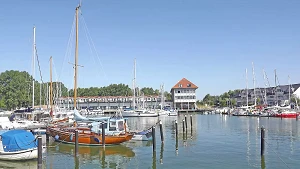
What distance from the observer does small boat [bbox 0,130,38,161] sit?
25.1 m

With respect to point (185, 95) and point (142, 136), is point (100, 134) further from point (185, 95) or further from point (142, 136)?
point (185, 95)

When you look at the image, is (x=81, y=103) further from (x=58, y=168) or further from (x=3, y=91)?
(x=58, y=168)

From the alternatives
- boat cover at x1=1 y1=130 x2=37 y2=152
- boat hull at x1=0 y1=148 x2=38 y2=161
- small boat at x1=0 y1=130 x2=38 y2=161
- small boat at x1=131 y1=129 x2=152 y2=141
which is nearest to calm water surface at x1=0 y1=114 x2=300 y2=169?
boat hull at x1=0 y1=148 x2=38 y2=161

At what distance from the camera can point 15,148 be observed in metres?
25.2

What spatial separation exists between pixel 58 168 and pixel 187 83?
120 metres

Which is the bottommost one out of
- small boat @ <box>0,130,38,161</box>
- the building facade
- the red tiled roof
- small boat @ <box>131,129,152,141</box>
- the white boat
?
the white boat

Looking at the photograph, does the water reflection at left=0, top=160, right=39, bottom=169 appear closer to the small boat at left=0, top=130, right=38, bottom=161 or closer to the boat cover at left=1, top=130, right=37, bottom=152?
the small boat at left=0, top=130, right=38, bottom=161

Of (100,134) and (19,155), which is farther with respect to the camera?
(100,134)

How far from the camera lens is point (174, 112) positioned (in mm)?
106938

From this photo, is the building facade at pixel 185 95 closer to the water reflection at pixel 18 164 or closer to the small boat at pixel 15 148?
the small boat at pixel 15 148

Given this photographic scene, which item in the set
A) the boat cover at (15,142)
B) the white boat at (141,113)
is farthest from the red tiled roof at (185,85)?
the boat cover at (15,142)

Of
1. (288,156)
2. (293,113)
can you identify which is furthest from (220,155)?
(293,113)

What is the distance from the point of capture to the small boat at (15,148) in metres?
25.1

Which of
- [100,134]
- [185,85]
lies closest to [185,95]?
[185,85]
